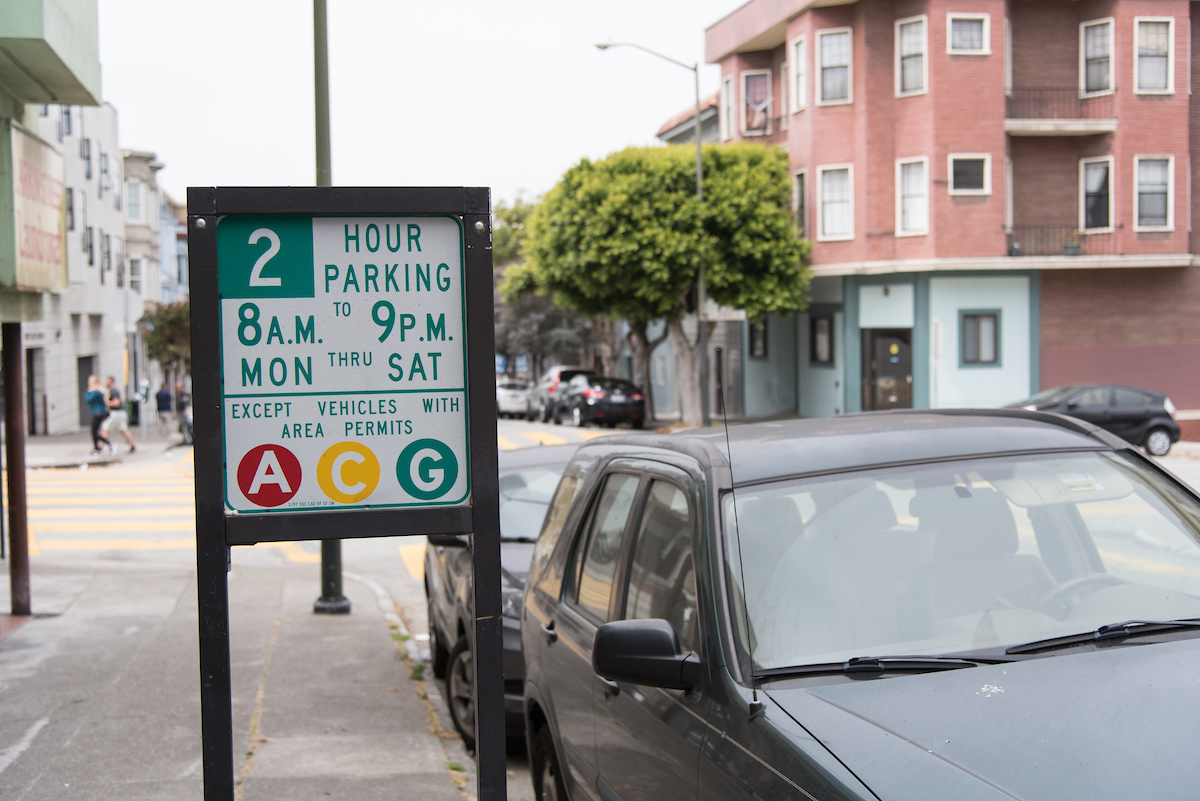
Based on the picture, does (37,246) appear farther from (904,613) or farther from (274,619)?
(904,613)

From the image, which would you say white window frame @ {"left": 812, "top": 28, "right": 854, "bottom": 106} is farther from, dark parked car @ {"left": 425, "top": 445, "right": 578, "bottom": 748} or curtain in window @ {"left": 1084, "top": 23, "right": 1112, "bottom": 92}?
dark parked car @ {"left": 425, "top": 445, "right": 578, "bottom": 748}

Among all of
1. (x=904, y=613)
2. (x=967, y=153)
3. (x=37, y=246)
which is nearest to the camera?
(x=904, y=613)

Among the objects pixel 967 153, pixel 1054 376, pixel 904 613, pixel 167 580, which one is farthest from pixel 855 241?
pixel 904 613

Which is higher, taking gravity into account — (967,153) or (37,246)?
(967,153)

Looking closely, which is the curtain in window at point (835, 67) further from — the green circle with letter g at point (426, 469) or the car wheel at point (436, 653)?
the green circle with letter g at point (426, 469)

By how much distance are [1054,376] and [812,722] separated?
30.5m

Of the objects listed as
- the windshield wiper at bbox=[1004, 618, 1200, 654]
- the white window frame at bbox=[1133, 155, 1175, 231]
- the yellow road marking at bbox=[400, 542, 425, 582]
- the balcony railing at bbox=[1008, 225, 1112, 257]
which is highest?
the white window frame at bbox=[1133, 155, 1175, 231]

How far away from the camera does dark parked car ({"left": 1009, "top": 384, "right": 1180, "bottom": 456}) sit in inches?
920

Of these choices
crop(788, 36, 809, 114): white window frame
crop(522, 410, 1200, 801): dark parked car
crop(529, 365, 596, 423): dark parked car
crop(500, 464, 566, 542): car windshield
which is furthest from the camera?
crop(529, 365, 596, 423): dark parked car

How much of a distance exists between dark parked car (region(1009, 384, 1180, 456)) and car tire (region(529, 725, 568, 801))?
20845mm

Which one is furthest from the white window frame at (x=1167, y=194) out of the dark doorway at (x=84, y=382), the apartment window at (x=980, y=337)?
the dark doorway at (x=84, y=382)

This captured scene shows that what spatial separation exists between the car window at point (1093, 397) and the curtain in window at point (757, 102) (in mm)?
14583

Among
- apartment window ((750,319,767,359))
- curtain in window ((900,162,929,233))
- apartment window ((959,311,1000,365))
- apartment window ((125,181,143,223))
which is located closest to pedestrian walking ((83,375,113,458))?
apartment window ((750,319,767,359))

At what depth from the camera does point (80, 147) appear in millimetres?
37531
